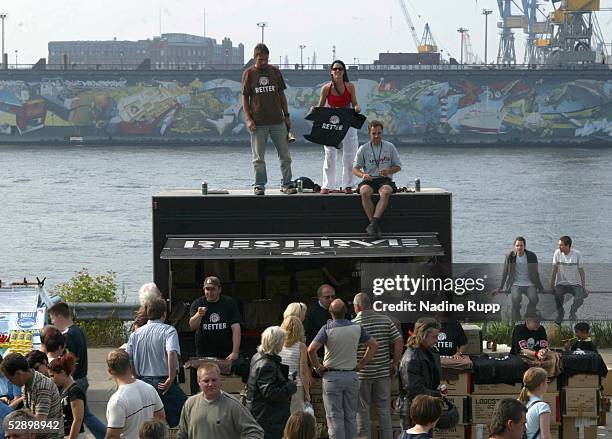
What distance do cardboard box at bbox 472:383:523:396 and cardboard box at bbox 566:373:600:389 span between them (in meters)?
0.41

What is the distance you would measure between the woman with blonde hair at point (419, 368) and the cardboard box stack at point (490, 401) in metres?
1.11

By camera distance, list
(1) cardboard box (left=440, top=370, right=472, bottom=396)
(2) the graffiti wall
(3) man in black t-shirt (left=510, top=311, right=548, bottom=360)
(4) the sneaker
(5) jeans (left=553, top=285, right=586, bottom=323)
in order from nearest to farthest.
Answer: (1) cardboard box (left=440, top=370, right=472, bottom=396) → (3) man in black t-shirt (left=510, top=311, right=548, bottom=360) → (4) the sneaker → (5) jeans (left=553, top=285, right=586, bottom=323) → (2) the graffiti wall

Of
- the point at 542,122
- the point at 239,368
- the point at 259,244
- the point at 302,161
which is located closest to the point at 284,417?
the point at 239,368

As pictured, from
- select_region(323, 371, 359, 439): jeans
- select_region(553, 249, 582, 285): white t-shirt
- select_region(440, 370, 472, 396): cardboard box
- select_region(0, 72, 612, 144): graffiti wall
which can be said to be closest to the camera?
select_region(323, 371, 359, 439): jeans

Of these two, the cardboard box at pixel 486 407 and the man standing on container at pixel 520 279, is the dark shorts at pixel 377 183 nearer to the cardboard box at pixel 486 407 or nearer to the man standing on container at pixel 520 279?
the man standing on container at pixel 520 279

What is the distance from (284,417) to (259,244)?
9.01 ft

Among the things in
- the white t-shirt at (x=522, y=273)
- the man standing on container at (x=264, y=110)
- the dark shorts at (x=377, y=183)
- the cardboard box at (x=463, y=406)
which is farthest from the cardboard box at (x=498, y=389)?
the man standing on container at (x=264, y=110)

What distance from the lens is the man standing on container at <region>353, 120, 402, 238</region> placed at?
37.3 ft

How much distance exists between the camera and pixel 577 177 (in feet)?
297

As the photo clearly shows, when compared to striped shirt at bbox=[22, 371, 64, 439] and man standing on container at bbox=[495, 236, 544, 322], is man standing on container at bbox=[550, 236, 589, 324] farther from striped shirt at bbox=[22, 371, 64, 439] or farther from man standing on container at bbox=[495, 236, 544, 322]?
striped shirt at bbox=[22, 371, 64, 439]

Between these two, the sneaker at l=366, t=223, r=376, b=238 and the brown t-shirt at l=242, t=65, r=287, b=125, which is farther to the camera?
the brown t-shirt at l=242, t=65, r=287, b=125

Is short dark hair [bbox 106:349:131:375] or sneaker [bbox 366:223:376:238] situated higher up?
sneaker [bbox 366:223:376:238]

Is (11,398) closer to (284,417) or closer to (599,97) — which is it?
(284,417)

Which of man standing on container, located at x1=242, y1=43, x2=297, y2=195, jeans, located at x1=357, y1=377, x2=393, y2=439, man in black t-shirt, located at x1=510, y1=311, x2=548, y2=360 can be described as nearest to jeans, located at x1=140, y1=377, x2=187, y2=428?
jeans, located at x1=357, y1=377, x2=393, y2=439
